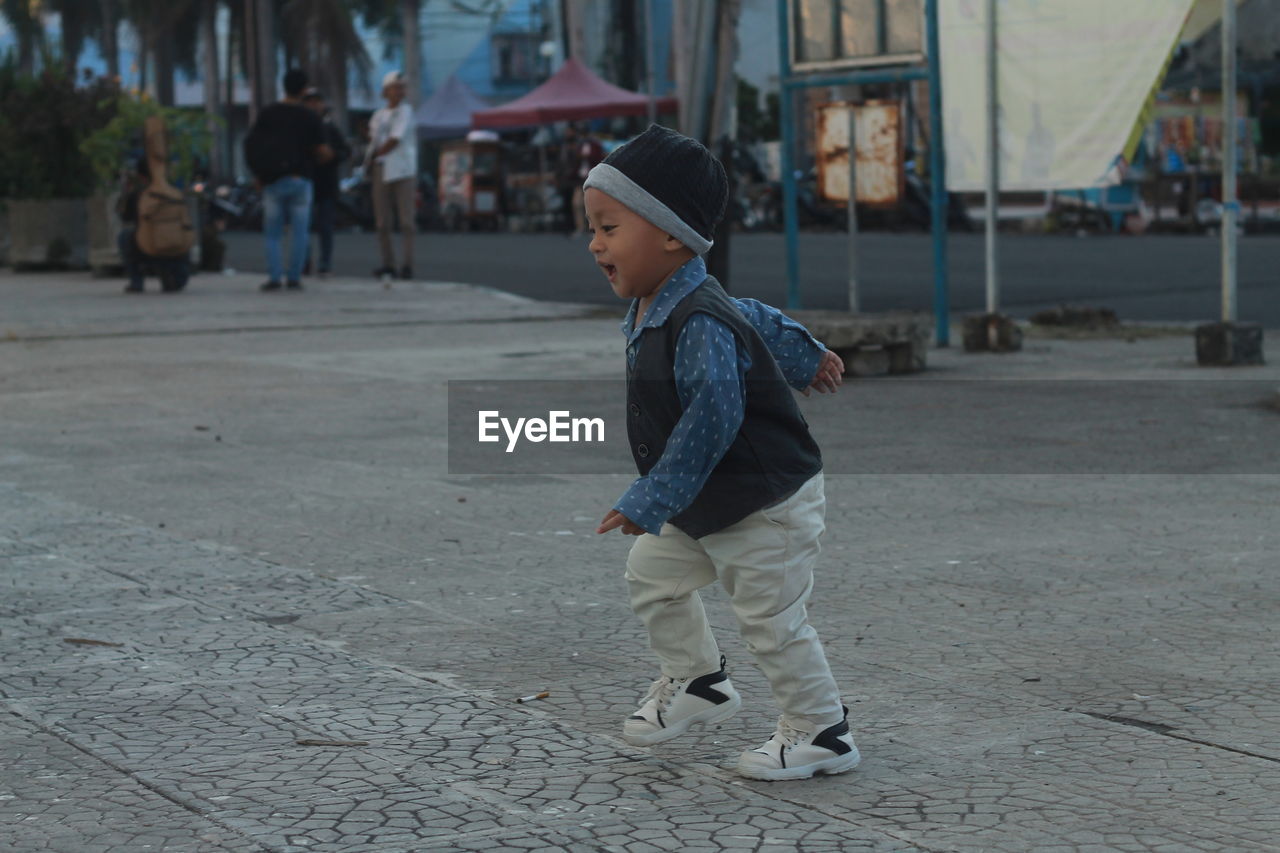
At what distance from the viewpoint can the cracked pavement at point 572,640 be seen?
338cm

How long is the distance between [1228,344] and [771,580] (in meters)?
7.24

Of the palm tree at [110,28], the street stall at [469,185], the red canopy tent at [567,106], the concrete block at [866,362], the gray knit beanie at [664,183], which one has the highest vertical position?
the palm tree at [110,28]

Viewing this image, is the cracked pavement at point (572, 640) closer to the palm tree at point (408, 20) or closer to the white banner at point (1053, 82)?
the white banner at point (1053, 82)

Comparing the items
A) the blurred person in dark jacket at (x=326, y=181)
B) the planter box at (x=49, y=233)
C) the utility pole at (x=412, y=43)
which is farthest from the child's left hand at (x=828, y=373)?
the utility pole at (x=412, y=43)

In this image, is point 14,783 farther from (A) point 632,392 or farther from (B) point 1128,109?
(B) point 1128,109

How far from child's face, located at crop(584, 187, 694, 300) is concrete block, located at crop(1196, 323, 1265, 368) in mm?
7190

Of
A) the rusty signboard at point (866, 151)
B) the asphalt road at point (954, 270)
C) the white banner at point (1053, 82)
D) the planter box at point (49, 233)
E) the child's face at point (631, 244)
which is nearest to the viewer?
the child's face at point (631, 244)

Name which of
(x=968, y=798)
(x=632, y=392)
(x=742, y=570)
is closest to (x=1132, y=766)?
(x=968, y=798)

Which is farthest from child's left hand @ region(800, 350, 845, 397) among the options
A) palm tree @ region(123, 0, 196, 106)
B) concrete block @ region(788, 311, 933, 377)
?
palm tree @ region(123, 0, 196, 106)

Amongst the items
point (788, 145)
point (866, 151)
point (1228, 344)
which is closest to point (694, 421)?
point (1228, 344)

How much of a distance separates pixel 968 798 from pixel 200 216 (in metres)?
A: 18.1

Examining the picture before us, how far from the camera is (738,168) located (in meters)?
36.8

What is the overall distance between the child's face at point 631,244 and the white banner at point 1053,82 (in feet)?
24.4

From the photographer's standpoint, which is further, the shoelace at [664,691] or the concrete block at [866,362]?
the concrete block at [866,362]
